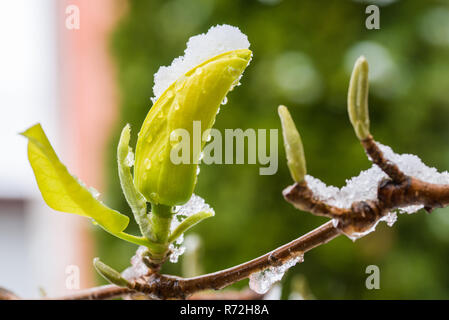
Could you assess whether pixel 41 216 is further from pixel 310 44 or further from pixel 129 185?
pixel 129 185

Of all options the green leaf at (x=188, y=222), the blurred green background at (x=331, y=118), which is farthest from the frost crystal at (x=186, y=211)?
the blurred green background at (x=331, y=118)

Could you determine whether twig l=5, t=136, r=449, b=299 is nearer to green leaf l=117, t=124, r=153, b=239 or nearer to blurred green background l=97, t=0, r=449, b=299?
green leaf l=117, t=124, r=153, b=239

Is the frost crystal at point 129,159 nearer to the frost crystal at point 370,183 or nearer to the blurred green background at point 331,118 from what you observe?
the frost crystal at point 370,183

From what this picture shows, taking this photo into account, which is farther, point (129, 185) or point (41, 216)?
point (41, 216)

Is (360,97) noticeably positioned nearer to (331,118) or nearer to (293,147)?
(293,147)

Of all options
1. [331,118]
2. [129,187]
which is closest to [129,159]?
[129,187]

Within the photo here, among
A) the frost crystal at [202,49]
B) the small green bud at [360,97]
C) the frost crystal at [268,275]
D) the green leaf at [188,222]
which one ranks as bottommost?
the frost crystal at [268,275]
